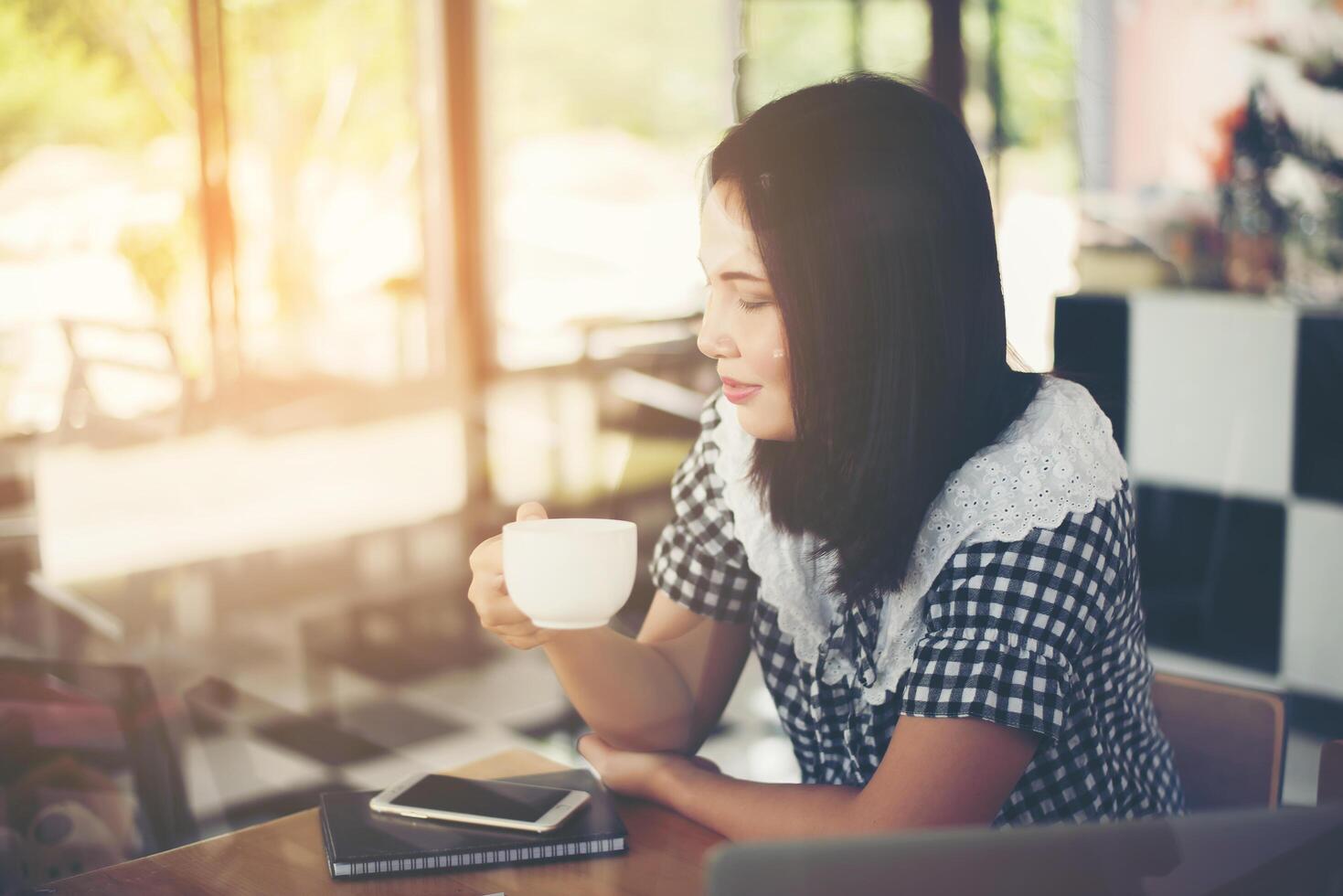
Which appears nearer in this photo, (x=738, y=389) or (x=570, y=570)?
(x=570, y=570)

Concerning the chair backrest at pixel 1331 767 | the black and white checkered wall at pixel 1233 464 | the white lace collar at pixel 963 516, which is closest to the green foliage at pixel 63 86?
the black and white checkered wall at pixel 1233 464

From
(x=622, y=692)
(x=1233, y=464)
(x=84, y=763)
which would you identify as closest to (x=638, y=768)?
(x=622, y=692)

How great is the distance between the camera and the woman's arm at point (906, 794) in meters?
0.83

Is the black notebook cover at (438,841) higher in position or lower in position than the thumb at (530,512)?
lower

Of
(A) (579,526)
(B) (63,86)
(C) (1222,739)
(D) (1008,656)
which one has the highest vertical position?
(B) (63,86)

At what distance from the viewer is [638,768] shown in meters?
0.95

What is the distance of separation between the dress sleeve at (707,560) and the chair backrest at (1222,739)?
38 cm

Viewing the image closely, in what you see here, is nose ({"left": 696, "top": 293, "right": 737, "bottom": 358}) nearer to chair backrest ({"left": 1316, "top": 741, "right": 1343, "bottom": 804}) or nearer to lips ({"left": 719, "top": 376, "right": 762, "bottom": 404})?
Result: lips ({"left": 719, "top": 376, "right": 762, "bottom": 404})

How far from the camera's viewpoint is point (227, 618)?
347 cm

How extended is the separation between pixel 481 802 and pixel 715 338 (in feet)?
1.21

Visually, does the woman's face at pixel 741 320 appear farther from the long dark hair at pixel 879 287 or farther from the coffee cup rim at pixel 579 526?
the coffee cup rim at pixel 579 526

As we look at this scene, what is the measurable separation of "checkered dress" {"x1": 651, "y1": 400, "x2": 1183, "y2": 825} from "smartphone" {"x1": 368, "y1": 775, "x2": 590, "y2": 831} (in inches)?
9.7

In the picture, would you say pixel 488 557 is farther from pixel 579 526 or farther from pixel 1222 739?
pixel 1222 739

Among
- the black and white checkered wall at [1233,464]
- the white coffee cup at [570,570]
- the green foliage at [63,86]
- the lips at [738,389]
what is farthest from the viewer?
the green foliage at [63,86]
